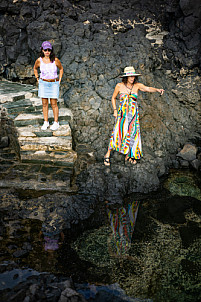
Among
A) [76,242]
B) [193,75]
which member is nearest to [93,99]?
[193,75]

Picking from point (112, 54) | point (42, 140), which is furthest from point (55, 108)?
point (112, 54)

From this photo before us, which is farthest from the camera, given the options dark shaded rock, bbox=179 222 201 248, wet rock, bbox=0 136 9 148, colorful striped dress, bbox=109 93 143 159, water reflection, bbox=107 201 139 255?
wet rock, bbox=0 136 9 148

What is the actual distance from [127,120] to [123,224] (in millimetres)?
2182

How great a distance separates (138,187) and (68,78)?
3.98 meters

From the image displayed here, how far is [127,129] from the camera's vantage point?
219 inches

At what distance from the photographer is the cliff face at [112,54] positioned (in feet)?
23.4

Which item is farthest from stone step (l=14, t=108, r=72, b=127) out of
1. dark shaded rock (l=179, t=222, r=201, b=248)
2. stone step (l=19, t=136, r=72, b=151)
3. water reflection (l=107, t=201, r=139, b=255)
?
dark shaded rock (l=179, t=222, r=201, b=248)

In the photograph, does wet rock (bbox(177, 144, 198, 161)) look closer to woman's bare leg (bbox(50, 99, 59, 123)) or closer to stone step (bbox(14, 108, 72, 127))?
stone step (bbox(14, 108, 72, 127))

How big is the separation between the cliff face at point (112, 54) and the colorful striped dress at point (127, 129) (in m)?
1.02

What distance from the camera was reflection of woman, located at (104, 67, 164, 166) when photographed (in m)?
5.26

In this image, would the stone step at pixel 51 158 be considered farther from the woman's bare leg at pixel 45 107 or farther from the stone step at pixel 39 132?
the woman's bare leg at pixel 45 107

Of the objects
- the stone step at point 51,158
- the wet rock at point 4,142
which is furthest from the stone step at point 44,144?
the wet rock at point 4,142

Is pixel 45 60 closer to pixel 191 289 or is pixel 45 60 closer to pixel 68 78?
pixel 68 78

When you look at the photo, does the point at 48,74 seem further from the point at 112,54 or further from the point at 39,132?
the point at 112,54
